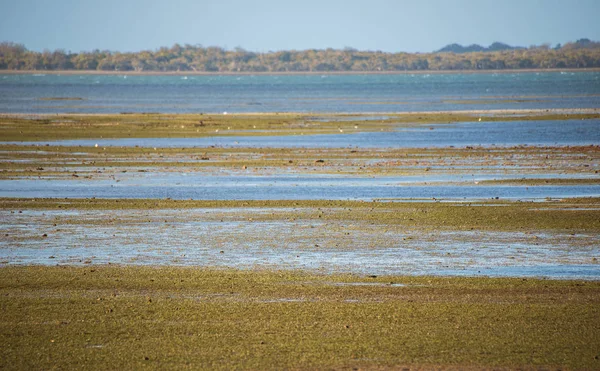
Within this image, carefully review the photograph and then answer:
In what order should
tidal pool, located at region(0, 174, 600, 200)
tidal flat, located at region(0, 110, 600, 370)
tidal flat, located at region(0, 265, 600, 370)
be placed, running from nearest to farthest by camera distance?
1. tidal flat, located at region(0, 265, 600, 370)
2. tidal flat, located at region(0, 110, 600, 370)
3. tidal pool, located at region(0, 174, 600, 200)

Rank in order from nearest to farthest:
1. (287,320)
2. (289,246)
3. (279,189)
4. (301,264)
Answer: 1. (287,320)
2. (301,264)
3. (289,246)
4. (279,189)

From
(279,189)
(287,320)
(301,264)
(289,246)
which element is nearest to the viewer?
(287,320)

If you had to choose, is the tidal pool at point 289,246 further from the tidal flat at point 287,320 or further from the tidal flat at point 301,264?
the tidal flat at point 287,320

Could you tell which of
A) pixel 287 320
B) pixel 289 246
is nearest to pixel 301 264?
pixel 289 246

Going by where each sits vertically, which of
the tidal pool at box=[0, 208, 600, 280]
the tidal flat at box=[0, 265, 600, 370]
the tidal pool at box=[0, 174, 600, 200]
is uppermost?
the tidal flat at box=[0, 265, 600, 370]

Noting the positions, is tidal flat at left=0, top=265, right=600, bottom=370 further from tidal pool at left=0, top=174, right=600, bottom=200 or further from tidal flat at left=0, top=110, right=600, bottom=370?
tidal pool at left=0, top=174, right=600, bottom=200

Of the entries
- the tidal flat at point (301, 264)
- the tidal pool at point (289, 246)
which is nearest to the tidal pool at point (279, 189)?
the tidal flat at point (301, 264)

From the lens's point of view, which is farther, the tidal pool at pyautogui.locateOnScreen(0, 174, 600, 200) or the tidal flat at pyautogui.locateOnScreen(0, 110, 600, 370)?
the tidal pool at pyautogui.locateOnScreen(0, 174, 600, 200)

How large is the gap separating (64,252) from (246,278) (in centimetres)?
429

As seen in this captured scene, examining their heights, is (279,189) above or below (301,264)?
below

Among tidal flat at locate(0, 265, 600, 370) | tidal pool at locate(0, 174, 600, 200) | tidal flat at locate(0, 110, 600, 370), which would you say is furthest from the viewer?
tidal pool at locate(0, 174, 600, 200)

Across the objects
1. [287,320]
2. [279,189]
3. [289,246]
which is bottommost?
[279,189]

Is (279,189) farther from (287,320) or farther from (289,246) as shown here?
(287,320)

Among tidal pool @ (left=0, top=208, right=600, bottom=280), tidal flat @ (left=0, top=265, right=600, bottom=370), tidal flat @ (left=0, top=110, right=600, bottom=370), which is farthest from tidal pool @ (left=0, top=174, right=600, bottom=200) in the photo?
tidal flat @ (left=0, top=265, right=600, bottom=370)
